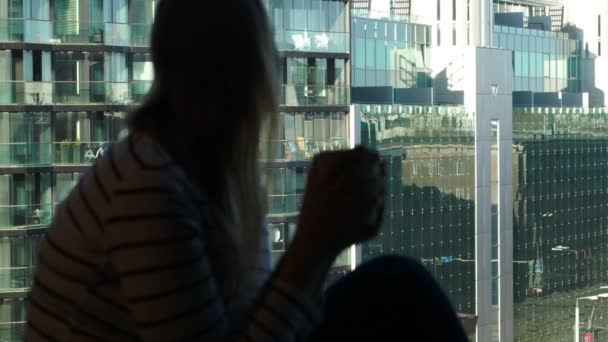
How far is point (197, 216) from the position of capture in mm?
593

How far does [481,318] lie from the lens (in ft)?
38.4

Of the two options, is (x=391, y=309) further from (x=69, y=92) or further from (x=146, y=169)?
(x=69, y=92)

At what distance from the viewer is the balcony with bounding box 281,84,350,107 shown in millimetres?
5703

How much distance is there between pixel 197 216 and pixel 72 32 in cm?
329

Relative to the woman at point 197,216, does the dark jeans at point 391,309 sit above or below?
below

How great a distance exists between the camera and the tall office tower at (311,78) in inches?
217

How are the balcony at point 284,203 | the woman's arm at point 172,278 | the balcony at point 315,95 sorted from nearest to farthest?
1. the woman's arm at point 172,278
2. the balcony at point 284,203
3. the balcony at point 315,95

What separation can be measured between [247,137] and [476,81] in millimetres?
11286

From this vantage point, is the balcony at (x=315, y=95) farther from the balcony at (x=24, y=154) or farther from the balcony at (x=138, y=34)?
the balcony at (x=24, y=154)

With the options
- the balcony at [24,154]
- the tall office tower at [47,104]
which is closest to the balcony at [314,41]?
the tall office tower at [47,104]

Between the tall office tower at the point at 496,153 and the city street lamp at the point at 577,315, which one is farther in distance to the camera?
the city street lamp at the point at 577,315

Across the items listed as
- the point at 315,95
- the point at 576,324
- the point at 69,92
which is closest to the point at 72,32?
the point at 69,92

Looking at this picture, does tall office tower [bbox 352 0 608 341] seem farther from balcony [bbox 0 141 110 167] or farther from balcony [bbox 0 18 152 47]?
balcony [bbox 0 141 110 167]

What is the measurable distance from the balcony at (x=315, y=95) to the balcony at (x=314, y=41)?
0.16 meters
